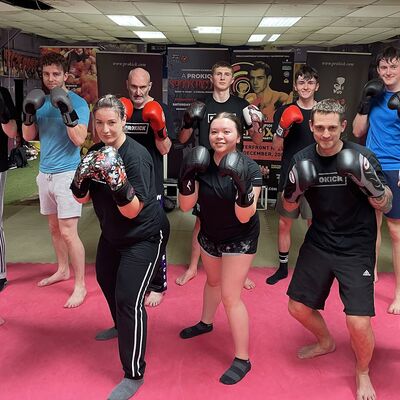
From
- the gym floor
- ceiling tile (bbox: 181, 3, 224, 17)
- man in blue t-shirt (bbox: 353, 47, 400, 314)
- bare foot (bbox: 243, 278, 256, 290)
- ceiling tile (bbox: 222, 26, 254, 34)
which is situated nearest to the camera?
man in blue t-shirt (bbox: 353, 47, 400, 314)

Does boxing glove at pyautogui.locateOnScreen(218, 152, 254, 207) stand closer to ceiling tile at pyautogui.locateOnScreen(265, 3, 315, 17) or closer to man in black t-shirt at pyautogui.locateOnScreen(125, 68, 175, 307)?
man in black t-shirt at pyautogui.locateOnScreen(125, 68, 175, 307)

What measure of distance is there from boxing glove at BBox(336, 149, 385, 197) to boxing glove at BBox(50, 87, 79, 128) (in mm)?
1468

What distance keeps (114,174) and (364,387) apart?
145 cm

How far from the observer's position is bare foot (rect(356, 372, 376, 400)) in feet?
6.36

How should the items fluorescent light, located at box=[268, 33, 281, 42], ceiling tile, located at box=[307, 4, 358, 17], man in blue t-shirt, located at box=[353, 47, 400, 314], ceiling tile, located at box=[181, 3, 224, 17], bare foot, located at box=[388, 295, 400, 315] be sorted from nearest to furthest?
man in blue t-shirt, located at box=[353, 47, 400, 314]
bare foot, located at box=[388, 295, 400, 315]
ceiling tile, located at box=[307, 4, 358, 17]
ceiling tile, located at box=[181, 3, 224, 17]
fluorescent light, located at box=[268, 33, 281, 42]

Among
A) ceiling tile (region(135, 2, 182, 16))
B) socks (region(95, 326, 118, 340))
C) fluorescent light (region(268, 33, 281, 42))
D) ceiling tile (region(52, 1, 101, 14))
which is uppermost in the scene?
fluorescent light (region(268, 33, 281, 42))

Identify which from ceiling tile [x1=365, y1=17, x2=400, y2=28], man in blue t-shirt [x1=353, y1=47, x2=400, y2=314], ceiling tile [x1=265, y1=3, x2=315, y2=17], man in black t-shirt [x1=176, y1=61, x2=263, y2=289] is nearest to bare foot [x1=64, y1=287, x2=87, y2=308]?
man in black t-shirt [x1=176, y1=61, x2=263, y2=289]

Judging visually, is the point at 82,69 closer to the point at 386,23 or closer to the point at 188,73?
the point at 188,73

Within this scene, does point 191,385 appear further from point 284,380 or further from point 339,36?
point 339,36

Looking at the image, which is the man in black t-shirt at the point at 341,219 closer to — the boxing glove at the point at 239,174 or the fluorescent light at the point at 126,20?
the boxing glove at the point at 239,174

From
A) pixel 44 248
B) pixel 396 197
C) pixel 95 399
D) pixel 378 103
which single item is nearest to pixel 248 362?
pixel 95 399

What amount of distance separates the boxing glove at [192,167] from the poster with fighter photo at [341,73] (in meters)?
3.78

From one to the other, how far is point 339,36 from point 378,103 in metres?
7.27

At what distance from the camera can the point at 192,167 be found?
1.91 metres
